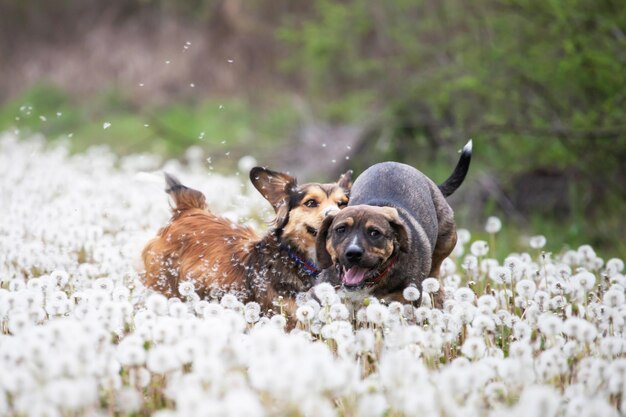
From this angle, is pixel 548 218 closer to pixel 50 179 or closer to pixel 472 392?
pixel 50 179

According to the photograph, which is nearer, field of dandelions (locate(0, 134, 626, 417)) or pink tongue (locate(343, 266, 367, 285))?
field of dandelions (locate(0, 134, 626, 417))

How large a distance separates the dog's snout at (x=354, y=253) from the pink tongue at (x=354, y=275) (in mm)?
114

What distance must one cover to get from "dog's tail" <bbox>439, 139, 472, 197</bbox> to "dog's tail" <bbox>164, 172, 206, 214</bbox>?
2091mm

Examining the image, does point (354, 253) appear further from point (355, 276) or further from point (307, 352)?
point (307, 352)

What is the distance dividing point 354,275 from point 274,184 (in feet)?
4.20

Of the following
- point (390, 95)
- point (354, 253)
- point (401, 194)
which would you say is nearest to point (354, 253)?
point (354, 253)

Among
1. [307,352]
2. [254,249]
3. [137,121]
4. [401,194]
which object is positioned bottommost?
[137,121]

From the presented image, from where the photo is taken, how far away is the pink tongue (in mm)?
5602

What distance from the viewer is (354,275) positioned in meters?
5.63

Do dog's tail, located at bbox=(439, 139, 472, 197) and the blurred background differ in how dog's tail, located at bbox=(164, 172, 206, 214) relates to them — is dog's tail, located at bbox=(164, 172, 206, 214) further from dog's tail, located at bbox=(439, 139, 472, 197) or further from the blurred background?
dog's tail, located at bbox=(439, 139, 472, 197)

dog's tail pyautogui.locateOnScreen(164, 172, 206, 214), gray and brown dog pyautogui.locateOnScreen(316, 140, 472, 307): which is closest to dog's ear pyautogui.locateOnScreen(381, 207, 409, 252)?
gray and brown dog pyautogui.locateOnScreen(316, 140, 472, 307)

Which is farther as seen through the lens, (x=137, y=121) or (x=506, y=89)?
(x=137, y=121)

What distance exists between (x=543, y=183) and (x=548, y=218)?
2.08ft

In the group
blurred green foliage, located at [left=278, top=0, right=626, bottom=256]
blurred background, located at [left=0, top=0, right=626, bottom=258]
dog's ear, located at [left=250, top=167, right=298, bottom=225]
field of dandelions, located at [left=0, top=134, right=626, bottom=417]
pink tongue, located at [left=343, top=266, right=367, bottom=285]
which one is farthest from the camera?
blurred background, located at [left=0, top=0, right=626, bottom=258]
